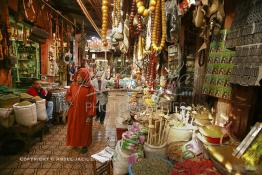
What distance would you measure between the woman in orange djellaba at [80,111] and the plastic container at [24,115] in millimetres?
771

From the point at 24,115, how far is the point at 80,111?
43.4 inches

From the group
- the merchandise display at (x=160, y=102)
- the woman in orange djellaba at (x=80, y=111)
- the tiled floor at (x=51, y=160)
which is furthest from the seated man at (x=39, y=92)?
the woman in orange djellaba at (x=80, y=111)

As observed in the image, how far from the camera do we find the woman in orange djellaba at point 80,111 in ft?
12.5

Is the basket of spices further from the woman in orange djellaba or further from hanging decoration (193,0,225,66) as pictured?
the woman in orange djellaba

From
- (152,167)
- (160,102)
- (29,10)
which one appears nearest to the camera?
(152,167)

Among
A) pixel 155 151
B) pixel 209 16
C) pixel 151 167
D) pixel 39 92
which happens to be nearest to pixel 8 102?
pixel 39 92

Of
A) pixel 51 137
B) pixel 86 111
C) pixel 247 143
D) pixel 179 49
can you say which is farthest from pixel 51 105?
pixel 247 143

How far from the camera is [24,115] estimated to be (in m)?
3.65

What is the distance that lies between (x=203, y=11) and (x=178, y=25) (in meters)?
0.87

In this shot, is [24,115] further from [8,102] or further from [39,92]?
[39,92]

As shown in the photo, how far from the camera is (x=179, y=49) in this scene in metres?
3.60

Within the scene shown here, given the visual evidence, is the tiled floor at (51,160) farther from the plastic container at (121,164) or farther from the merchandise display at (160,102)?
the plastic container at (121,164)

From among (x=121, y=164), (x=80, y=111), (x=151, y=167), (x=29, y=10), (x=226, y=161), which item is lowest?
(x=121, y=164)

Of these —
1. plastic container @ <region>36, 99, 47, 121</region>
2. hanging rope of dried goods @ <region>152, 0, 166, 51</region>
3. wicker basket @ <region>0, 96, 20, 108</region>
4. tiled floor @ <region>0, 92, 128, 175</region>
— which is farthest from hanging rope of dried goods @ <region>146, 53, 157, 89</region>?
wicker basket @ <region>0, 96, 20, 108</region>
